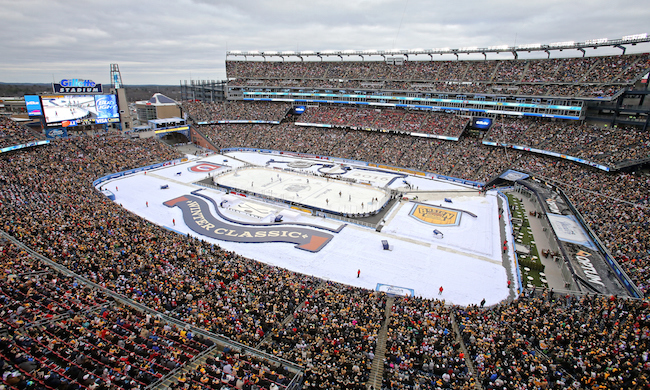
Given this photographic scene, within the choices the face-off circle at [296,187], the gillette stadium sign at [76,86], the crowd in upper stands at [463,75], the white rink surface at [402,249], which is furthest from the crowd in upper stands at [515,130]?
the gillette stadium sign at [76,86]

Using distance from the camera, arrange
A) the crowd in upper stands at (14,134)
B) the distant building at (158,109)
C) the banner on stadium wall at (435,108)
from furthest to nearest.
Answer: the distant building at (158,109) < the banner on stadium wall at (435,108) < the crowd in upper stands at (14,134)

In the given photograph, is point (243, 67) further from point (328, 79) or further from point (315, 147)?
point (315, 147)

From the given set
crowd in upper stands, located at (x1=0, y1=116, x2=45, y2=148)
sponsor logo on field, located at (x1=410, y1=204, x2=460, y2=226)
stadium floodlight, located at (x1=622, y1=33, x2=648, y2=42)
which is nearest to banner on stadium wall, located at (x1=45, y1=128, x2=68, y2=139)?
crowd in upper stands, located at (x1=0, y1=116, x2=45, y2=148)

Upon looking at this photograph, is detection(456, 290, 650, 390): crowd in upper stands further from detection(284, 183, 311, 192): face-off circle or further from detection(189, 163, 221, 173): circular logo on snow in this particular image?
detection(189, 163, 221, 173): circular logo on snow

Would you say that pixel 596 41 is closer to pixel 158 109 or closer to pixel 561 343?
pixel 561 343

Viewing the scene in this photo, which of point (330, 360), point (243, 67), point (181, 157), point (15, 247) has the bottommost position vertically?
point (330, 360)

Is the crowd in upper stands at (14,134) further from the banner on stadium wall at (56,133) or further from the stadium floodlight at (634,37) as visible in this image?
the stadium floodlight at (634,37)

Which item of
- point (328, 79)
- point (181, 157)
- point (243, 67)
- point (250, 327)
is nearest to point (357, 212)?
point (250, 327)
